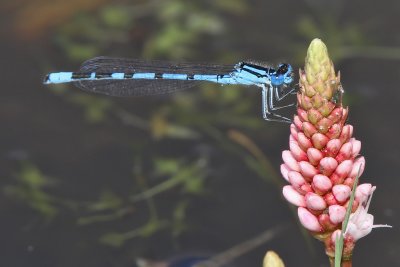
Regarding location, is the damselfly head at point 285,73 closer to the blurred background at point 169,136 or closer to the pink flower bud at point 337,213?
the blurred background at point 169,136

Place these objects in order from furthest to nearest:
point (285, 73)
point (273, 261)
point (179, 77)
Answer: point (179, 77)
point (285, 73)
point (273, 261)

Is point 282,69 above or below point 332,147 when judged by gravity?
above

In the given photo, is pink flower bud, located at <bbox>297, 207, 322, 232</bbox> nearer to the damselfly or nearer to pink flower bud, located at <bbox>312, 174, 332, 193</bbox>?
pink flower bud, located at <bbox>312, 174, 332, 193</bbox>

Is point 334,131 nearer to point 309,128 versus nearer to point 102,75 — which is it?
point 309,128

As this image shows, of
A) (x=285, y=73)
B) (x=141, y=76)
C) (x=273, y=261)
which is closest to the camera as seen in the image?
(x=273, y=261)

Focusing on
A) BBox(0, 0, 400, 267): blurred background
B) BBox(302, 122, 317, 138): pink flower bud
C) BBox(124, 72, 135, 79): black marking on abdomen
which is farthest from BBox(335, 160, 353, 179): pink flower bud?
BBox(124, 72, 135, 79): black marking on abdomen

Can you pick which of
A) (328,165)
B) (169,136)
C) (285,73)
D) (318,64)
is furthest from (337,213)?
(169,136)

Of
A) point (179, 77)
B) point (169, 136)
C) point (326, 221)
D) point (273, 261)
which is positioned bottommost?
point (273, 261)
